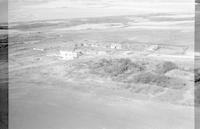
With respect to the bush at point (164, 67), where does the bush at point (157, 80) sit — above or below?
below

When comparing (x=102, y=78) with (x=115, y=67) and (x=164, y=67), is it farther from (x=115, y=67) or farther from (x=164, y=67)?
(x=164, y=67)

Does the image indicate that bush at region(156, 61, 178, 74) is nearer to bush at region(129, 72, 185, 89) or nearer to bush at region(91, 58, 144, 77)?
bush at region(129, 72, 185, 89)

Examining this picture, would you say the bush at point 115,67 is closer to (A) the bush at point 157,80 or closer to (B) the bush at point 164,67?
(B) the bush at point 164,67

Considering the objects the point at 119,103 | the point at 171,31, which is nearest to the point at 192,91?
the point at 119,103

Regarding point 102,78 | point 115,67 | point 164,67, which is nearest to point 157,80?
point 164,67

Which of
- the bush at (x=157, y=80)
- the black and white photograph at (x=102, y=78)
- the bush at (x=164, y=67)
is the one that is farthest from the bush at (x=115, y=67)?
the bush at (x=157, y=80)

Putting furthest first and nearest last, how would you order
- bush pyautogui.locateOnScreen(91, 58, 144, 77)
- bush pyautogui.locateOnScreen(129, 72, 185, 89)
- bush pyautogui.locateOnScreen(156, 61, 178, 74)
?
bush pyautogui.locateOnScreen(91, 58, 144, 77) → bush pyautogui.locateOnScreen(156, 61, 178, 74) → bush pyautogui.locateOnScreen(129, 72, 185, 89)

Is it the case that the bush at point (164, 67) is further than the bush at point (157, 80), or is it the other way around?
the bush at point (164, 67)

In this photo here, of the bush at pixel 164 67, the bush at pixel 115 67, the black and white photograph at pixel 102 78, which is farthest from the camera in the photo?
the bush at pixel 115 67

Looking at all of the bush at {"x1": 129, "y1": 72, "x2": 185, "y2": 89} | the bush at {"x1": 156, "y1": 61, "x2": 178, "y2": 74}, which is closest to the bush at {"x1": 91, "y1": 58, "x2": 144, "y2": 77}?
the bush at {"x1": 156, "y1": 61, "x2": 178, "y2": 74}

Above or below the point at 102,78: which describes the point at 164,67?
above
